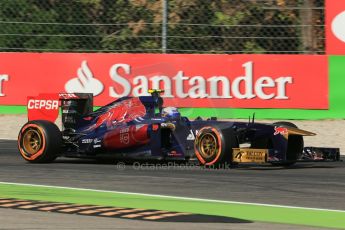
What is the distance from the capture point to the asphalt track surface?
8.54 m

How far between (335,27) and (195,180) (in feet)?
24.4

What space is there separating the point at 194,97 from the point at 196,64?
0.61 meters

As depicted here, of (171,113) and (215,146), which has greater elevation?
(171,113)

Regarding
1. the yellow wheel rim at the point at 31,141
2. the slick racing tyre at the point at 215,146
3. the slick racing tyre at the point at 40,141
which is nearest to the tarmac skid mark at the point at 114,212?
the slick racing tyre at the point at 215,146

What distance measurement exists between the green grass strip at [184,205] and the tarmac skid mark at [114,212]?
201 millimetres

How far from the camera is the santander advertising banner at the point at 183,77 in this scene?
55.0 ft

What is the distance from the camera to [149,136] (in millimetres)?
11375

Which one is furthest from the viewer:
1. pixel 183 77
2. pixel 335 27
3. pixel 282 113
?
pixel 183 77

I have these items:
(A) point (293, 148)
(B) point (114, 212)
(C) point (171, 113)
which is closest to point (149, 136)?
(C) point (171, 113)

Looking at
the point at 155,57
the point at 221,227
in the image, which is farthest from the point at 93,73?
the point at 221,227

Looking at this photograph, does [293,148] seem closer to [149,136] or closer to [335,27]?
[149,136]

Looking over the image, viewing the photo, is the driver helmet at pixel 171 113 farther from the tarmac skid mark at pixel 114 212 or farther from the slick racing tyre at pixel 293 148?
the tarmac skid mark at pixel 114 212

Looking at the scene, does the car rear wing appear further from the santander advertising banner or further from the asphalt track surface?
the santander advertising banner

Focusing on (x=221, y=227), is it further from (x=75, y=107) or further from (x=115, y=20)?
(x=115, y=20)
